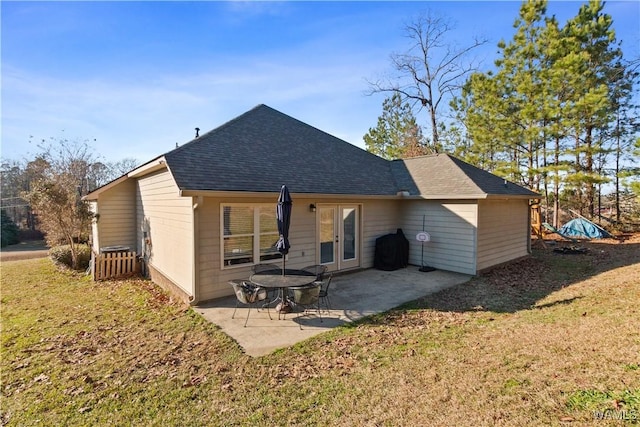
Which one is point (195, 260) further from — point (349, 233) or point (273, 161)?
point (349, 233)

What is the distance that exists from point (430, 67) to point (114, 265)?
2426 centimetres

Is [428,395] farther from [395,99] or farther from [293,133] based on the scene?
A: [395,99]

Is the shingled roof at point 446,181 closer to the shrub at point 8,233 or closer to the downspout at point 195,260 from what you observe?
the downspout at point 195,260

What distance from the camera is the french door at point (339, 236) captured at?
9.39 m

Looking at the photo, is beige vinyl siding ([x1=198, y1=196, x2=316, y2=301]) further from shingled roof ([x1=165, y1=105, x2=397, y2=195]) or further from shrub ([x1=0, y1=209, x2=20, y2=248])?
shrub ([x1=0, y1=209, x2=20, y2=248])

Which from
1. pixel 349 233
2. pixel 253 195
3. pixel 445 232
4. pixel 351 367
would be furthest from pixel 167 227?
pixel 445 232

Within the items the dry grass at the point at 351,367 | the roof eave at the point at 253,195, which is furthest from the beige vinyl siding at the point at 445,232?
the dry grass at the point at 351,367

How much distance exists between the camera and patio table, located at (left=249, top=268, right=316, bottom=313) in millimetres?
6020

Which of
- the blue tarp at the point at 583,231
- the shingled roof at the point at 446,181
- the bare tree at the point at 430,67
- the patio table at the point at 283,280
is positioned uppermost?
the bare tree at the point at 430,67

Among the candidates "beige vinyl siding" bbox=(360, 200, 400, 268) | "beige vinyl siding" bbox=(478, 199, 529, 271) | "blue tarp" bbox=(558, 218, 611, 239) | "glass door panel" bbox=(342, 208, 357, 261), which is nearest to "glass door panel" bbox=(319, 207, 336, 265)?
"glass door panel" bbox=(342, 208, 357, 261)

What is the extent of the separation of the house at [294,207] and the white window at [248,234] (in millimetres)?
24

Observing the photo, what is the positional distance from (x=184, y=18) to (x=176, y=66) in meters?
2.43

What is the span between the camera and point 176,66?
1128 cm

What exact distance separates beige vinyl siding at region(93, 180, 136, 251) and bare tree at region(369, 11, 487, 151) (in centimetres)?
1883
